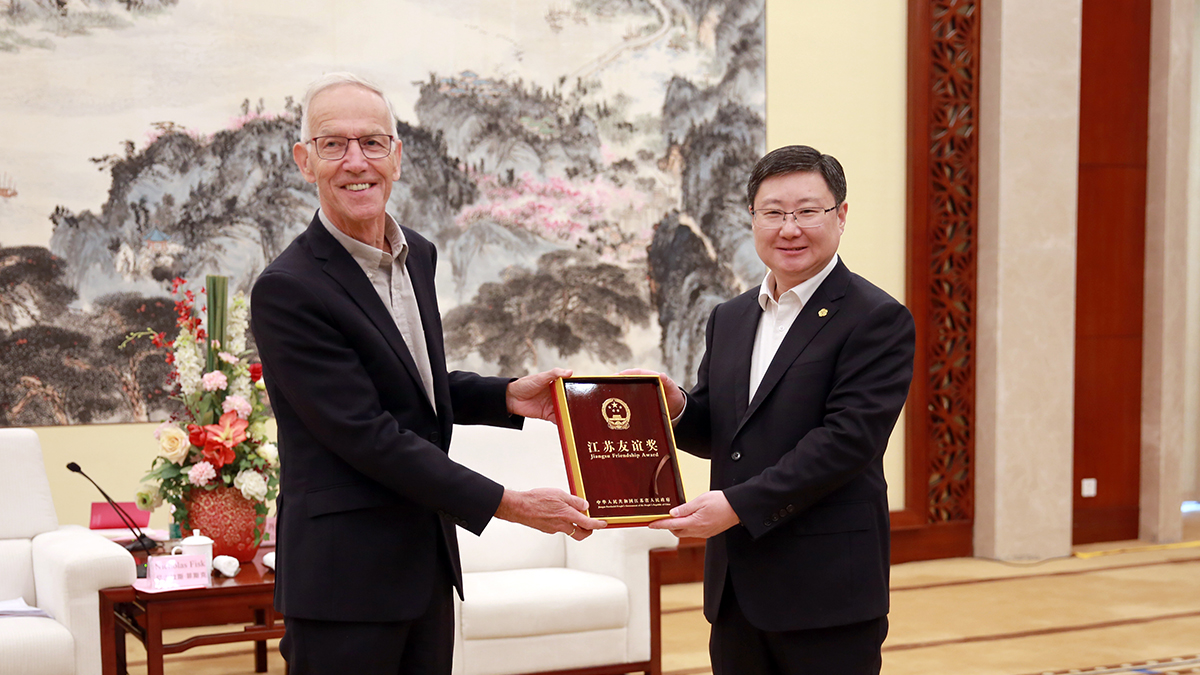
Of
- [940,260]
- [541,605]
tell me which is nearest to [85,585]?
[541,605]

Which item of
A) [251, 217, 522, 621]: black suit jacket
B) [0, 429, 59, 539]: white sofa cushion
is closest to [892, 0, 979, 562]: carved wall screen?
[0, 429, 59, 539]: white sofa cushion

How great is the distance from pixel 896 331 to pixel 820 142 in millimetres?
4045

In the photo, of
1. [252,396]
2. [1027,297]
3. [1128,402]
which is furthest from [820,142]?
[252,396]

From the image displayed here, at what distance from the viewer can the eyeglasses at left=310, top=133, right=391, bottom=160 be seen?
2.00 metres

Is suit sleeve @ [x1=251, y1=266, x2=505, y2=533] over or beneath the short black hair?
beneath

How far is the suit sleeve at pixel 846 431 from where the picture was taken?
2.14 metres

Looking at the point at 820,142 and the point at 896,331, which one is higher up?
the point at 820,142

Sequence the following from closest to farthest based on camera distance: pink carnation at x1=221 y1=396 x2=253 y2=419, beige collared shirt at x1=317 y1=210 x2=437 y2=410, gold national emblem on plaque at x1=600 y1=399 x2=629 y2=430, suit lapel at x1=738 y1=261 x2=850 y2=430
Result: beige collared shirt at x1=317 y1=210 x2=437 y2=410 < suit lapel at x1=738 y1=261 x2=850 y2=430 < gold national emblem on plaque at x1=600 y1=399 x2=629 y2=430 < pink carnation at x1=221 y1=396 x2=253 y2=419

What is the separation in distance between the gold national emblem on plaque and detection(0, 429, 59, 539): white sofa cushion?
105 inches

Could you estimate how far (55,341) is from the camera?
4.75 metres

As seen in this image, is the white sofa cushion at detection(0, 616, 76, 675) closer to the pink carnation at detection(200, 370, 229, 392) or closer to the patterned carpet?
the pink carnation at detection(200, 370, 229, 392)

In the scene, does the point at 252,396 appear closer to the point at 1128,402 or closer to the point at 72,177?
the point at 72,177

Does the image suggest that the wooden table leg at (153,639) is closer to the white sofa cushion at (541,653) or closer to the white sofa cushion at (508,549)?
the white sofa cushion at (541,653)

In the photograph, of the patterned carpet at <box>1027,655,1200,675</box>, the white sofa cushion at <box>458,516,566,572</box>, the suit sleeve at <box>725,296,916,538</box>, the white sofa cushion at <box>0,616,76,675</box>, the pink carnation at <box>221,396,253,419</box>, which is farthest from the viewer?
the white sofa cushion at <box>458,516,566,572</box>
